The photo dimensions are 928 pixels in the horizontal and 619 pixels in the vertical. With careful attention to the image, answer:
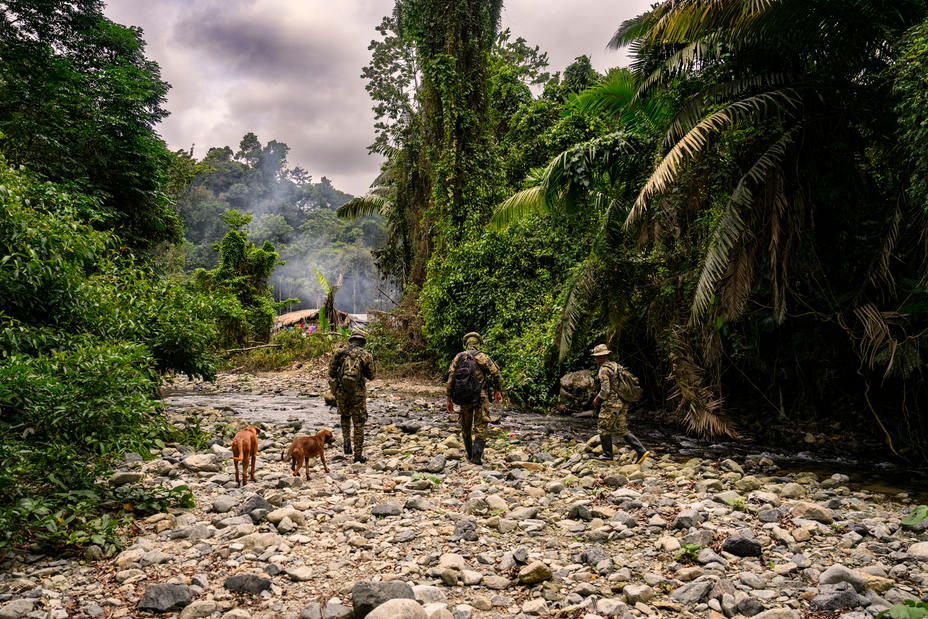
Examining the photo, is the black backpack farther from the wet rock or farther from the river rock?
the wet rock

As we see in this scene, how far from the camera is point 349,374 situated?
7379mm

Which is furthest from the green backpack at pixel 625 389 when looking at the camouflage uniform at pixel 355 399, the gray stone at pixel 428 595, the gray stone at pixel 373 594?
the gray stone at pixel 373 594

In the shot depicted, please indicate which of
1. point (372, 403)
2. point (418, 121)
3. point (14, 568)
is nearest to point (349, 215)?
point (418, 121)

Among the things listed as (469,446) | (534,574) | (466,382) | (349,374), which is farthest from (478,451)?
(534,574)

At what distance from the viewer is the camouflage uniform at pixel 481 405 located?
23.5 ft

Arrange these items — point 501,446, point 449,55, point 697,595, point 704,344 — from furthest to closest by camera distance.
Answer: point 449,55
point 704,344
point 501,446
point 697,595

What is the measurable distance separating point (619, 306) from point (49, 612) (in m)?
9.44

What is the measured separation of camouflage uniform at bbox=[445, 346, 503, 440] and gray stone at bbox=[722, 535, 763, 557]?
11.5 ft

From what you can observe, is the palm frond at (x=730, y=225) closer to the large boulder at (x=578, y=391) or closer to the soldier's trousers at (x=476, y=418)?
the soldier's trousers at (x=476, y=418)

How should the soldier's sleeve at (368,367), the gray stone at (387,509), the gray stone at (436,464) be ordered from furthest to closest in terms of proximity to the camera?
1. the soldier's sleeve at (368,367)
2. the gray stone at (436,464)
3. the gray stone at (387,509)

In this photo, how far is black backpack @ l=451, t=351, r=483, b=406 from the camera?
23.3 feet

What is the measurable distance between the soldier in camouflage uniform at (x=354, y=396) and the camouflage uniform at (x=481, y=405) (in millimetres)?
1251

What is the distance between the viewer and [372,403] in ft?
43.2

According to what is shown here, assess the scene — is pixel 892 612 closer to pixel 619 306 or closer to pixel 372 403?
pixel 619 306
